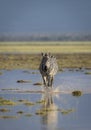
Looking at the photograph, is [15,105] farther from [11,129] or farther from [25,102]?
[11,129]

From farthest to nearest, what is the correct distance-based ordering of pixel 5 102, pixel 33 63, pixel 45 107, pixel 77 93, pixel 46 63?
1. pixel 33 63
2. pixel 46 63
3. pixel 77 93
4. pixel 5 102
5. pixel 45 107

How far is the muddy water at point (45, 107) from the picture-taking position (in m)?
17.1

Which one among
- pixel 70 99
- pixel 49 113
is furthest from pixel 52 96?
pixel 49 113

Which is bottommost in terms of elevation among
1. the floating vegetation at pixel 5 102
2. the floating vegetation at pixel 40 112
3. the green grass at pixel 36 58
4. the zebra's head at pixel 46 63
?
the green grass at pixel 36 58

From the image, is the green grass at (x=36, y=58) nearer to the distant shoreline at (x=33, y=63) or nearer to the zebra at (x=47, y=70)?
the distant shoreline at (x=33, y=63)

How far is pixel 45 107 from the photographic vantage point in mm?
20234

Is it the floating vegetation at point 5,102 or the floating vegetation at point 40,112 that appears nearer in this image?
the floating vegetation at point 40,112

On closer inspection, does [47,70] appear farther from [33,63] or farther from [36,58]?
[36,58]

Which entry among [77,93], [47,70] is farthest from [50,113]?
[47,70]

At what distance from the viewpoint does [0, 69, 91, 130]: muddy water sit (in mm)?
17094

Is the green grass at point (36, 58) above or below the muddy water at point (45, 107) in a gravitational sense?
below

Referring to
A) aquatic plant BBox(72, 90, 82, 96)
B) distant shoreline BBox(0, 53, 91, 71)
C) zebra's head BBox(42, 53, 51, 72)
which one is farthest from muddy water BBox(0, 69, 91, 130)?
distant shoreline BBox(0, 53, 91, 71)

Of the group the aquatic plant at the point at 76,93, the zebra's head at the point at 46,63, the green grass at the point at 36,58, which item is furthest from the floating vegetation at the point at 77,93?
the green grass at the point at 36,58

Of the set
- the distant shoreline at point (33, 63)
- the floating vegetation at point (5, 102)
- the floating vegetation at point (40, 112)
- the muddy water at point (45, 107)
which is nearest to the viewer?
the muddy water at point (45, 107)
